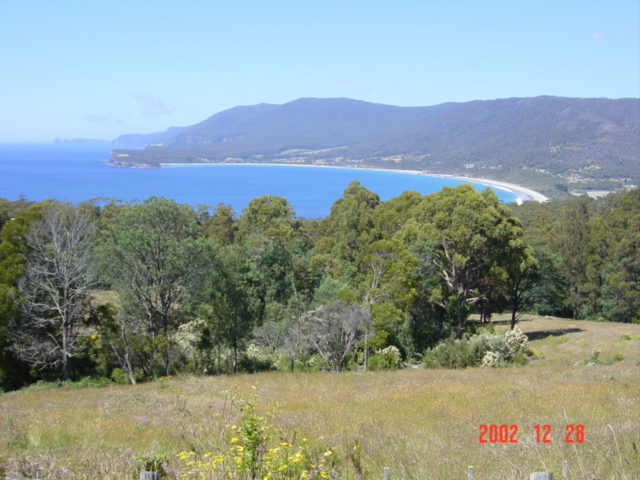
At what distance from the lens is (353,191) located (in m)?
50.7

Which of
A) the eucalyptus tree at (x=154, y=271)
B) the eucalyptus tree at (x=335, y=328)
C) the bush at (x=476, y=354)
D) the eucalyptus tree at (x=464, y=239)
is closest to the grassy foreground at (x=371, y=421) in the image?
the eucalyptus tree at (x=335, y=328)

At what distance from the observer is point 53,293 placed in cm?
1780

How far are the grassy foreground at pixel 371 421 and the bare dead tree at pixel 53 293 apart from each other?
191 centimetres

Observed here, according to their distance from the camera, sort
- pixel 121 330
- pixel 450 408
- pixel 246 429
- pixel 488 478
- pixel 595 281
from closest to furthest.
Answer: pixel 246 429, pixel 488 478, pixel 450 408, pixel 121 330, pixel 595 281

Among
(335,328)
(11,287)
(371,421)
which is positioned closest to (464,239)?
(335,328)

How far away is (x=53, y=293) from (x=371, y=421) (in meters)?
13.7

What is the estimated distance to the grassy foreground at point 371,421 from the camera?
554 centimetres

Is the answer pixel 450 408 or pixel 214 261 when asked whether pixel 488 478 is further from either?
pixel 214 261

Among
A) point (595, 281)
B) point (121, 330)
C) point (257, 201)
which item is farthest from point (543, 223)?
point (121, 330)

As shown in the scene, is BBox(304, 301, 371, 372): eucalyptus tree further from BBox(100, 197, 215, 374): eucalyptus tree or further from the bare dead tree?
the bare dead tree

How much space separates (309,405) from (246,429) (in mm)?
6736

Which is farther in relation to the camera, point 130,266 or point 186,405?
point 130,266

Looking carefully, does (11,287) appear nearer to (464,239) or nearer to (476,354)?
(476,354)

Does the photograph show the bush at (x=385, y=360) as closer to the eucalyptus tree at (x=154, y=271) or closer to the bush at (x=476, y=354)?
the bush at (x=476, y=354)
